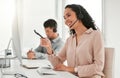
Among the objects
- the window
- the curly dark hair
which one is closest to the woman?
the curly dark hair

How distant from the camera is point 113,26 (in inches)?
153

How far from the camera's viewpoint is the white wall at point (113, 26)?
3.72 metres

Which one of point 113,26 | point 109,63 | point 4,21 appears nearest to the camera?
point 109,63

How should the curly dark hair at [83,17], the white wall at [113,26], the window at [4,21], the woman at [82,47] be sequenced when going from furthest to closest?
the window at [4,21]
the white wall at [113,26]
the curly dark hair at [83,17]
the woman at [82,47]

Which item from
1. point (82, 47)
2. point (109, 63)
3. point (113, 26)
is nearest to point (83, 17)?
point (82, 47)

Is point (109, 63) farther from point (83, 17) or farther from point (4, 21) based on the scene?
point (4, 21)

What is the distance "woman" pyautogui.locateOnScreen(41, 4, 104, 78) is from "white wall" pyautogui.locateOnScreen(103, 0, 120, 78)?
1687mm

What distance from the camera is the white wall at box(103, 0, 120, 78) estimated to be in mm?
3719

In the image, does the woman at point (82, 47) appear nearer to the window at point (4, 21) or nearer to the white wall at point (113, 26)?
the white wall at point (113, 26)

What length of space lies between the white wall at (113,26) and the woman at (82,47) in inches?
66.4

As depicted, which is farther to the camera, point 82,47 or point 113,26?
point 113,26

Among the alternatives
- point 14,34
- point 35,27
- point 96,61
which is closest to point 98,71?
point 96,61

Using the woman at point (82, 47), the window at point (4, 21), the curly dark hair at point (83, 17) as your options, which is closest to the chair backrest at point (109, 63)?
the woman at point (82, 47)

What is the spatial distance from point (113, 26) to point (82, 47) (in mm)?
1983
